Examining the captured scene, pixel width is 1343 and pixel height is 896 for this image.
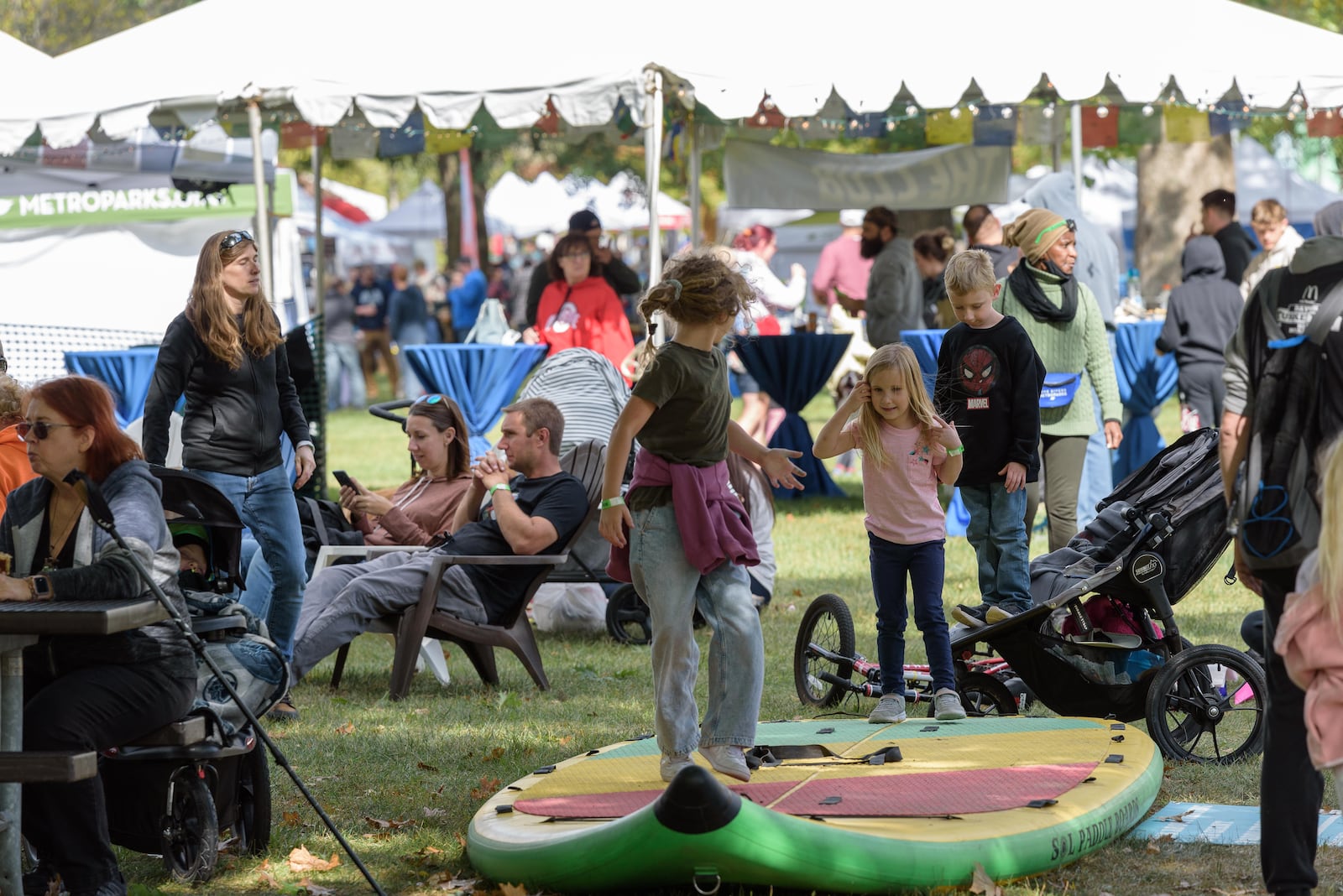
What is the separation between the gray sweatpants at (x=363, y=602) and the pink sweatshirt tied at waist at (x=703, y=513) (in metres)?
2.38

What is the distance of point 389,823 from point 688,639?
1167mm

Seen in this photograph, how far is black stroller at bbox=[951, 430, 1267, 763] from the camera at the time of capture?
6082 mm

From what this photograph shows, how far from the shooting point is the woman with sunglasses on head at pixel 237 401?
6.80m

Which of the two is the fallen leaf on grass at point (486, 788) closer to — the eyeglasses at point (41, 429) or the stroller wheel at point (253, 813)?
the stroller wheel at point (253, 813)

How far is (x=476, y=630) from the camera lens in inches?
295

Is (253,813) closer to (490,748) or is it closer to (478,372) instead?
(490,748)

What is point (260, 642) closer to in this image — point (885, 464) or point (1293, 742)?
point (885, 464)

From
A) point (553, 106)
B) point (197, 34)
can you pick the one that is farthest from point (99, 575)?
point (197, 34)

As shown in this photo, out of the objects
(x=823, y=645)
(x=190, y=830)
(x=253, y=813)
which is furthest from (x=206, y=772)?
(x=823, y=645)

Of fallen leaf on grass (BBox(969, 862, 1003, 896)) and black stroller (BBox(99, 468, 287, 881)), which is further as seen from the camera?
black stroller (BBox(99, 468, 287, 881))

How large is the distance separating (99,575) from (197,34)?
9191mm

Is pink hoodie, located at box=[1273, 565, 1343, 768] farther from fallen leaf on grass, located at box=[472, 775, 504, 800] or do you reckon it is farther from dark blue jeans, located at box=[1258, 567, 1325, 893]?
fallen leaf on grass, located at box=[472, 775, 504, 800]

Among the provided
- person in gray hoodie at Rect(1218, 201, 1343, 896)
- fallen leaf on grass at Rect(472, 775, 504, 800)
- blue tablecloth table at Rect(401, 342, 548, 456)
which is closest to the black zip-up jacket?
fallen leaf on grass at Rect(472, 775, 504, 800)

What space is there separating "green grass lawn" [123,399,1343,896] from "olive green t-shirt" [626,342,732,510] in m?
1.32
